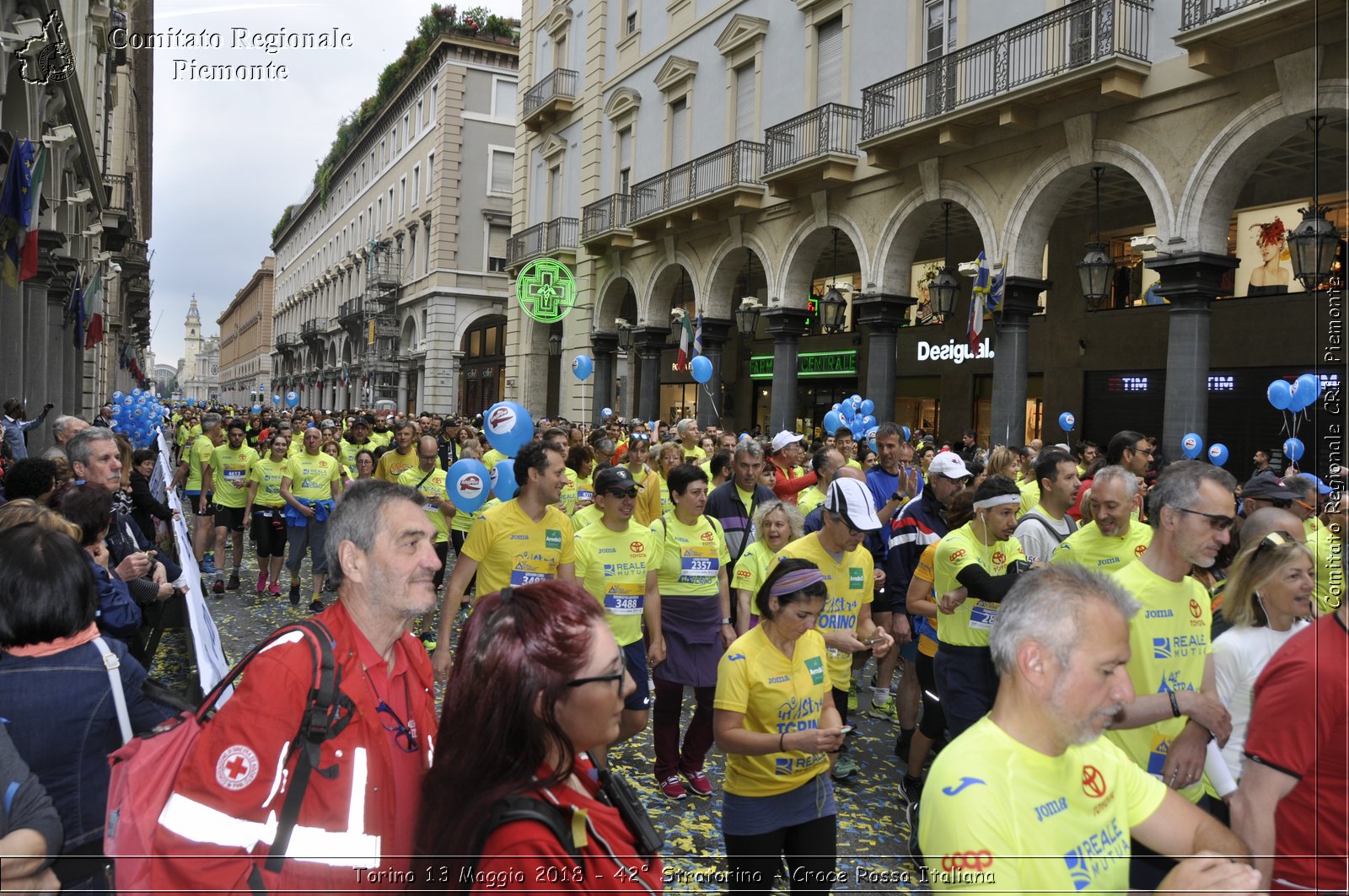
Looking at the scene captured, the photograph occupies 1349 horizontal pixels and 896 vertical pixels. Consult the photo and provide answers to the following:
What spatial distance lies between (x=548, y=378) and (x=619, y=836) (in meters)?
31.8

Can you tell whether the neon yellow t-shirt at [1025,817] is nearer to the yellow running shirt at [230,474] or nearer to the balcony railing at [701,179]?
the yellow running shirt at [230,474]

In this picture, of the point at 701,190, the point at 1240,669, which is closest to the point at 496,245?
the point at 701,190

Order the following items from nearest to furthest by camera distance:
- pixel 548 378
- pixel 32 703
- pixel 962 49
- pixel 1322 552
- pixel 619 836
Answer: pixel 619 836
pixel 32 703
pixel 1322 552
pixel 962 49
pixel 548 378

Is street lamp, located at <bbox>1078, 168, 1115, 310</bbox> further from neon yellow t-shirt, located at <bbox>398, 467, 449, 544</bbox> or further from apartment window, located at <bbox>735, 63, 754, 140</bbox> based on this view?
apartment window, located at <bbox>735, 63, 754, 140</bbox>

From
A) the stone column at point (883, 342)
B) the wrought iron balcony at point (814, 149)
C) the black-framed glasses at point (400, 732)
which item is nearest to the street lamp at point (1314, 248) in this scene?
the black-framed glasses at point (400, 732)

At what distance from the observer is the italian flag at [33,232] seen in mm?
10594

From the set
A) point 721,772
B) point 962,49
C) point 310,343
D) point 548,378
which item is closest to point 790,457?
point 721,772

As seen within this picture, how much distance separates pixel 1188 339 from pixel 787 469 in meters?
6.80

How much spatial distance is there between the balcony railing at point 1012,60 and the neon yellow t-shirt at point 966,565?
10285 millimetres

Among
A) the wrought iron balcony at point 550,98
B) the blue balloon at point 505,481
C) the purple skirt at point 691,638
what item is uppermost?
the wrought iron balcony at point 550,98

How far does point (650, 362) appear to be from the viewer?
970 inches

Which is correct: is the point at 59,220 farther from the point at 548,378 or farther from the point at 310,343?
the point at 310,343

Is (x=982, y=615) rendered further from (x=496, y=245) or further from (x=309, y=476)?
(x=496, y=245)

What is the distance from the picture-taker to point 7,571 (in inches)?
108
